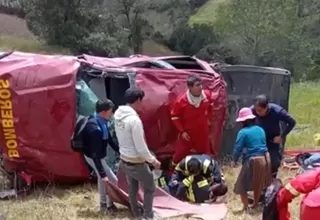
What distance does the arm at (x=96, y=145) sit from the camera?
7.76 m

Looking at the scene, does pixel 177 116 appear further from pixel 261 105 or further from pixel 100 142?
pixel 100 142

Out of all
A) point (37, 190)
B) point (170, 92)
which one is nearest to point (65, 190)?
point (37, 190)

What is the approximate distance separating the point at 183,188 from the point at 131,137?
1481 millimetres

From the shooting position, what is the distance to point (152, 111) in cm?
929

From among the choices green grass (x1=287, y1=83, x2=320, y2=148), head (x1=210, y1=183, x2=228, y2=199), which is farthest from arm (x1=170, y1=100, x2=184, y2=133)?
green grass (x1=287, y1=83, x2=320, y2=148)

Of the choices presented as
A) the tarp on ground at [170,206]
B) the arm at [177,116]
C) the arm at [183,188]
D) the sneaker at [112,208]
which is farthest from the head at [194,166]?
the sneaker at [112,208]

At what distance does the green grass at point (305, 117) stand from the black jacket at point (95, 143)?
5.17m

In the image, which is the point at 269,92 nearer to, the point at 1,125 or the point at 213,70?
the point at 213,70

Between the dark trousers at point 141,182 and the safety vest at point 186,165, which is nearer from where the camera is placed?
the dark trousers at point 141,182

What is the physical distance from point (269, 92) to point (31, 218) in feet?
14.1

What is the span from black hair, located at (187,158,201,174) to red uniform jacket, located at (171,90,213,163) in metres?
0.63

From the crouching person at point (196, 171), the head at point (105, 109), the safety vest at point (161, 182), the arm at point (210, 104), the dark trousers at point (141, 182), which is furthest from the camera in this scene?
the arm at point (210, 104)

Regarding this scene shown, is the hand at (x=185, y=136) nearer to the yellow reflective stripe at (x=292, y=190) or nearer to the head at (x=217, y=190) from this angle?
the head at (x=217, y=190)

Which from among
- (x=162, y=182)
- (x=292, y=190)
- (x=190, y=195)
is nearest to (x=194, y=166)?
(x=190, y=195)
